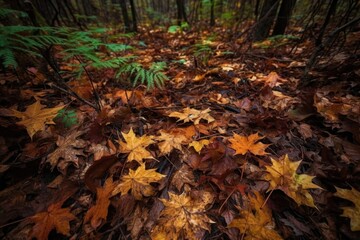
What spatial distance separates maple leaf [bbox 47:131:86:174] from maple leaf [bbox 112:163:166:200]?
1.39 feet

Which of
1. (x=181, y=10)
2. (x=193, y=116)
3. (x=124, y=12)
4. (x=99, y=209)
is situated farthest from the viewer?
(x=181, y=10)

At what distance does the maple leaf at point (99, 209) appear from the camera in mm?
1026

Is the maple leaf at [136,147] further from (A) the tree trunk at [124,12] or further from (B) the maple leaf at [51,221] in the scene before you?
(A) the tree trunk at [124,12]

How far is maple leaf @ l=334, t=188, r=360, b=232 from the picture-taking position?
0.89 metres

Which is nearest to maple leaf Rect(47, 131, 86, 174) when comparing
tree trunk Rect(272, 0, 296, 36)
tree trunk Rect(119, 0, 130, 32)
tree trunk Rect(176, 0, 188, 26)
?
tree trunk Rect(272, 0, 296, 36)

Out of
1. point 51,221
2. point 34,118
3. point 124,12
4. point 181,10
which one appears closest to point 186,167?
point 51,221

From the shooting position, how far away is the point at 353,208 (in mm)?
931

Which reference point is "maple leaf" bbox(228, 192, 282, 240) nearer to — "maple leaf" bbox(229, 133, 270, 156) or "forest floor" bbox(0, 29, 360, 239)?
"forest floor" bbox(0, 29, 360, 239)

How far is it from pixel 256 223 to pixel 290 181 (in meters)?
0.34

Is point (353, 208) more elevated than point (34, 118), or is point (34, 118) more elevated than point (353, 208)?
point (34, 118)

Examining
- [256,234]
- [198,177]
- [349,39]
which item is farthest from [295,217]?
[349,39]

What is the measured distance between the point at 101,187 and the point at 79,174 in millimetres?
237

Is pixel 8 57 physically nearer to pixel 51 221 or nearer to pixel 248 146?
pixel 51 221

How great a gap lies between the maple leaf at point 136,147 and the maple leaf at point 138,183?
11cm
